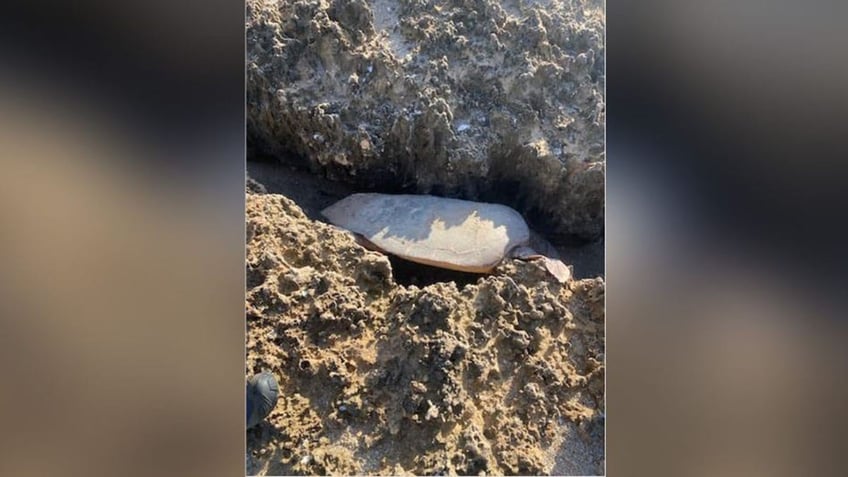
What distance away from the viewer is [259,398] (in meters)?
0.99

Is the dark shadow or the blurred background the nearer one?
the blurred background

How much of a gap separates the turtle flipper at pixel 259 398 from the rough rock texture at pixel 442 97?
53cm

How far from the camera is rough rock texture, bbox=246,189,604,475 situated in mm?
997

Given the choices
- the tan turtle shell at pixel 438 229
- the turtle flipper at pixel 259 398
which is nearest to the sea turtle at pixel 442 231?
the tan turtle shell at pixel 438 229

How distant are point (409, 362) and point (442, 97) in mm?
672

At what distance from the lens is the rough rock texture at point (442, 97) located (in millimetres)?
1038

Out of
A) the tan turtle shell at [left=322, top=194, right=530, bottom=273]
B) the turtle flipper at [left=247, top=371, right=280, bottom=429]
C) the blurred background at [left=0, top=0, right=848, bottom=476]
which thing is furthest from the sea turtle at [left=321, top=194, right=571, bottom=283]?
the turtle flipper at [left=247, top=371, right=280, bottom=429]

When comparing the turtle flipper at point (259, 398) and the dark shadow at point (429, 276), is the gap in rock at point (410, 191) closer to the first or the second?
the dark shadow at point (429, 276)

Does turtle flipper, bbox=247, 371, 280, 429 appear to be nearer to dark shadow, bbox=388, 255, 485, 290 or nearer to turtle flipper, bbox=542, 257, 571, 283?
dark shadow, bbox=388, 255, 485, 290

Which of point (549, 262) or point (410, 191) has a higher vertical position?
point (410, 191)

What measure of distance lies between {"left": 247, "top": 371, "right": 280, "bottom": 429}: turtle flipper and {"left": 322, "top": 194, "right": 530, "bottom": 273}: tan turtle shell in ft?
1.36
